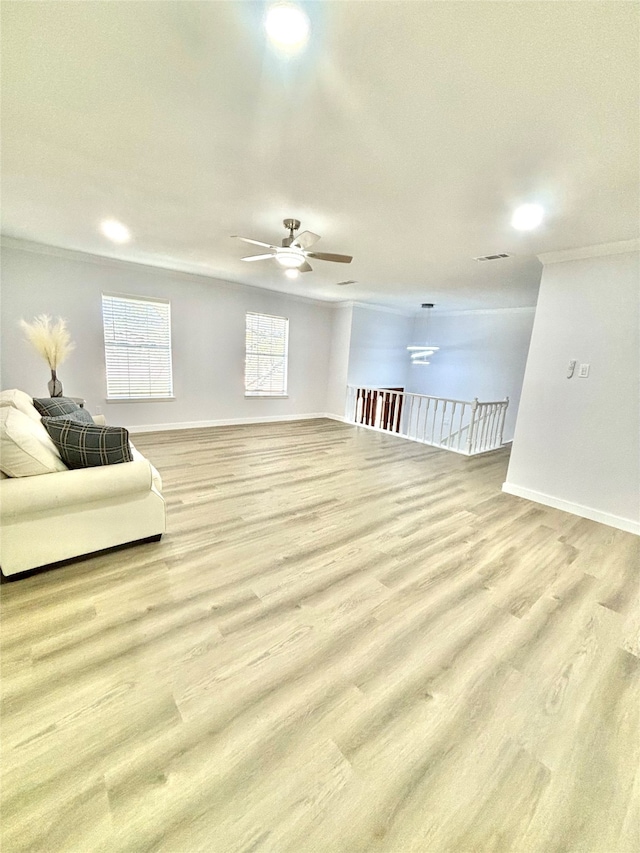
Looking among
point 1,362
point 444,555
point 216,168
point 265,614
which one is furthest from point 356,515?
point 1,362

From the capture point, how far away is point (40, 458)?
6.63 ft

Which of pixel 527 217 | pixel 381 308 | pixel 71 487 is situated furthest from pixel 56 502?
pixel 381 308

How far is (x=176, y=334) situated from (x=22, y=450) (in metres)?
3.94

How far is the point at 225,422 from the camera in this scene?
6309 mm

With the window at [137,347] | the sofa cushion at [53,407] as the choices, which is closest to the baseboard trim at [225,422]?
the window at [137,347]

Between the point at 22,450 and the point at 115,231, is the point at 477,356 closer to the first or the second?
the point at 115,231

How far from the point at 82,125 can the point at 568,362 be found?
4.15m

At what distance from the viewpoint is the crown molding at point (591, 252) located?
2.88 metres

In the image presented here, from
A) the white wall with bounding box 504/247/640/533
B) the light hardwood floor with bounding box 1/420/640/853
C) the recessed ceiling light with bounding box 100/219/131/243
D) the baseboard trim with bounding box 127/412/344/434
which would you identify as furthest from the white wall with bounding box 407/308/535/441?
the recessed ceiling light with bounding box 100/219/131/243

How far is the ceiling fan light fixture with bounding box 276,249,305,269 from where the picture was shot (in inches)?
115

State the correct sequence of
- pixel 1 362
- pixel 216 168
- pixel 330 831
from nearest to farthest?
pixel 330 831, pixel 216 168, pixel 1 362

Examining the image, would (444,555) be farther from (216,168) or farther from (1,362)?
(1,362)

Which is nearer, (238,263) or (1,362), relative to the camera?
(1,362)

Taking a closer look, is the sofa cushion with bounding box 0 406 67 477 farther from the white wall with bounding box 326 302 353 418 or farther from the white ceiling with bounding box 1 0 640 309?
the white wall with bounding box 326 302 353 418
